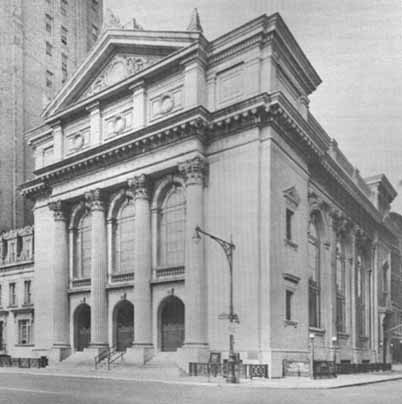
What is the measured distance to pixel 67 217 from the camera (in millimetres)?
46406

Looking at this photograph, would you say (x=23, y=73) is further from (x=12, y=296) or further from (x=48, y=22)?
(x=12, y=296)

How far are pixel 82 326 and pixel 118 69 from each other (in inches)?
777

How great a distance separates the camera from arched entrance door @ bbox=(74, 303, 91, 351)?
44091 millimetres

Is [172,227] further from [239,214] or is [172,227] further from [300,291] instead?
[300,291]

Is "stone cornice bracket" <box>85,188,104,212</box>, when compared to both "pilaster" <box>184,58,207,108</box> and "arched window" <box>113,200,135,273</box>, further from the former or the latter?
"pilaster" <box>184,58,207,108</box>

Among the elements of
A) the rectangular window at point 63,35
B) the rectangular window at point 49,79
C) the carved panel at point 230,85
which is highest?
the rectangular window at point 63,35

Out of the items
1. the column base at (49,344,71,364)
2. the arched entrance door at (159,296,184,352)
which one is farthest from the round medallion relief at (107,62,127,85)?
the column base at (49,344,71,364)

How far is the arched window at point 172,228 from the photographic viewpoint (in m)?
38.2

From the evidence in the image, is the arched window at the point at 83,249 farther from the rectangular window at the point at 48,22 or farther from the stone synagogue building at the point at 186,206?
the rectangular window at the point at 48,22

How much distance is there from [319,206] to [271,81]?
1438 centimetres

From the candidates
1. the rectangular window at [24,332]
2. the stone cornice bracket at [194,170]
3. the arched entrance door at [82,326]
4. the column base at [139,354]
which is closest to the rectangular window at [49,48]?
the rectangular window at [24,332]

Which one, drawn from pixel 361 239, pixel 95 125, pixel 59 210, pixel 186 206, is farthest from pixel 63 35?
pixel 186 206

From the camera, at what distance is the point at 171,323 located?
37969mm

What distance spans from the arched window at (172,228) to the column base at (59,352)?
11.2 meters
